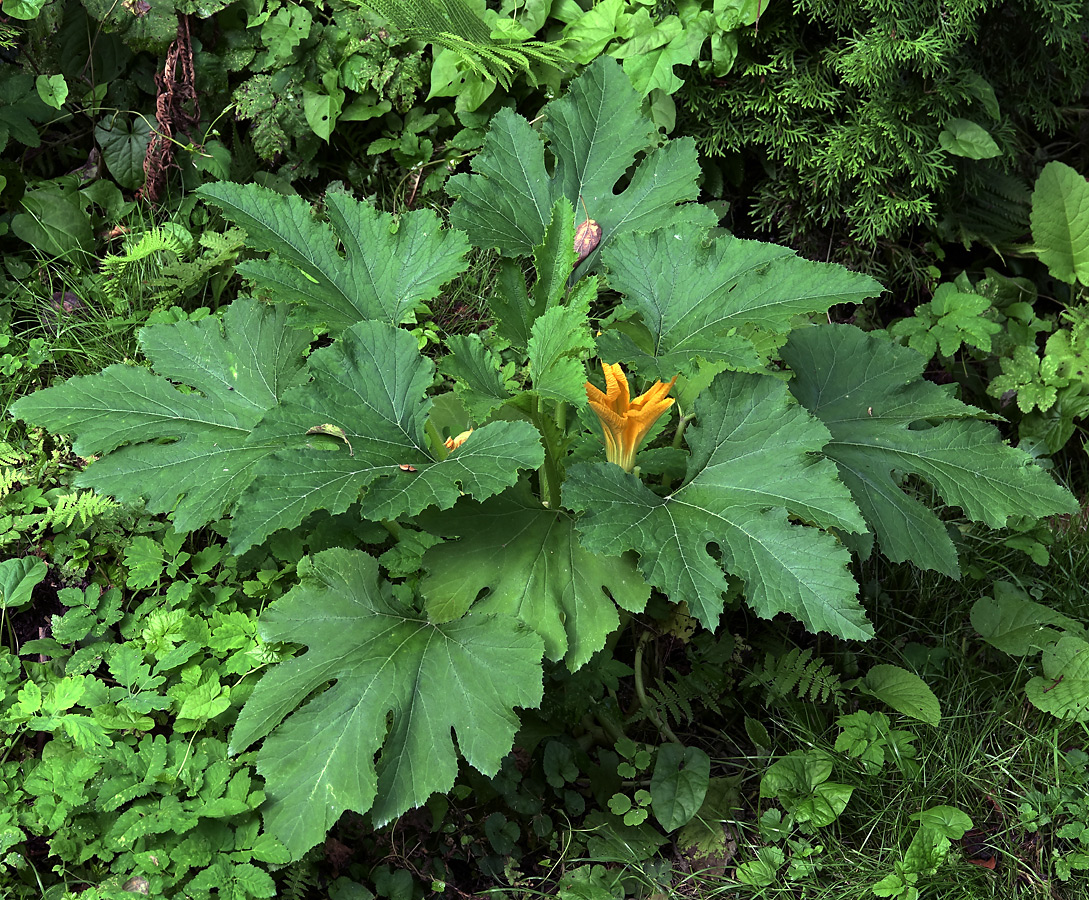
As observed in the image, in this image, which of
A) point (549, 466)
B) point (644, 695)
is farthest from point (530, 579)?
point (644, 695)

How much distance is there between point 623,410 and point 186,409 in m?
1.06

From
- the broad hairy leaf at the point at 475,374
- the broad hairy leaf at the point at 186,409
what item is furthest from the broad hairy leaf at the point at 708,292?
the broad hairy leaf at the point at 186,409

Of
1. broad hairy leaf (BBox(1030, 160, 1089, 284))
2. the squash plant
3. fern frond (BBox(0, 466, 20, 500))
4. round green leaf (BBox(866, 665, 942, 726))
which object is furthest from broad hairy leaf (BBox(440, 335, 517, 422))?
broad hairy leaf (BBox(1030, 160, 1089, 284))

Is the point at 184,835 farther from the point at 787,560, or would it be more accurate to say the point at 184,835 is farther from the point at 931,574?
the point at 931,574

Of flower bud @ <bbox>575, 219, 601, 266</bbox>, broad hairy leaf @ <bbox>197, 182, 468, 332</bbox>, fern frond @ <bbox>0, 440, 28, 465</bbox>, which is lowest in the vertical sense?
fern frond @ <bbox>0, 440, 28, 465</bbox>

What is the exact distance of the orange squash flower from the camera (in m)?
2.08

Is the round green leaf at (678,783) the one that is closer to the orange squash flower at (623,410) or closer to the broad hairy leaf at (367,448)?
the orange squash flower at (623,410)

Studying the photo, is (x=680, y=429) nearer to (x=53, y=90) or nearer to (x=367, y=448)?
(x=367, y=448)

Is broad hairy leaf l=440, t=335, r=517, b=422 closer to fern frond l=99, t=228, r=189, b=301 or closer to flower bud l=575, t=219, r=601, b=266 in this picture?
flower bud l=575, t=219, r=601, b=266

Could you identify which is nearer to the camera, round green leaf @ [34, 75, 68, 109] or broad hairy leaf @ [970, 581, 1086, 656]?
broad hairy leaf @ [970, 581, 1086, 656]

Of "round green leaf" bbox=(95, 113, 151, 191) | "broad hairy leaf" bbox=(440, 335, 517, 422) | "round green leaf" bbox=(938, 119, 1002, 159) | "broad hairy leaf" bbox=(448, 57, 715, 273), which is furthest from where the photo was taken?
"round green leaf" bbox=(95, 113, 151, 191)

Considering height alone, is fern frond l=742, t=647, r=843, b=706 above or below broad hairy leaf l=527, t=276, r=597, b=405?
below

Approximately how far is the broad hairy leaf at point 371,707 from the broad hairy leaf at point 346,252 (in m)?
0.63

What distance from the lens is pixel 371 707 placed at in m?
1.85
